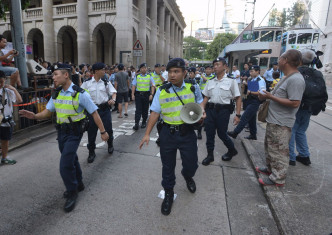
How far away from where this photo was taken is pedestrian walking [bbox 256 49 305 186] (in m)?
3.02

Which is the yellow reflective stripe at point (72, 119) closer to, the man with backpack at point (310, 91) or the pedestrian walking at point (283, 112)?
the pedestrian walking at point (283, 112)

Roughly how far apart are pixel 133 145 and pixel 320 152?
4378 millimetres

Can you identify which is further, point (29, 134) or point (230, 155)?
point (29, 134)

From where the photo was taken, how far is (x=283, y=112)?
3186 mm

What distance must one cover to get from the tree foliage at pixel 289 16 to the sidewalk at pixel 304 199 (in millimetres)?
59952

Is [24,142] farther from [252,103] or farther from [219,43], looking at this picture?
[219,43]

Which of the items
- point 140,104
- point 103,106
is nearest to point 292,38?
point 140,104

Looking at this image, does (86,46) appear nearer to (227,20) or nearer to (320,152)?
(320,152)

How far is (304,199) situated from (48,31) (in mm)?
22418

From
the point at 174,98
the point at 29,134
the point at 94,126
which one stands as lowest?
the point at 29,134

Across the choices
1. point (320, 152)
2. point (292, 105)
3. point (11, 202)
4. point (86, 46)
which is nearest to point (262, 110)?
point (292, 105)

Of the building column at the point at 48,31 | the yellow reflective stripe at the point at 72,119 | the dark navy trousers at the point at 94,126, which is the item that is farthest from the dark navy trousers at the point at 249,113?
the building column at the point at 48,31

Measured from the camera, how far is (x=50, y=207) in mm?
2865

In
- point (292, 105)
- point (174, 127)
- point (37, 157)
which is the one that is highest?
point (292, 105)
